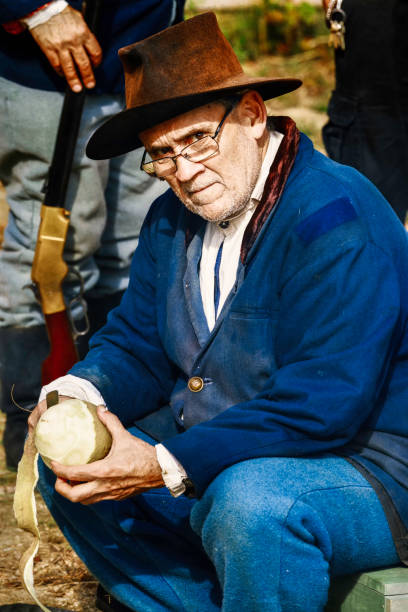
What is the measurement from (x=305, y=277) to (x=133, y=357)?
769 mm

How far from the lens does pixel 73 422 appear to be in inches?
97.0

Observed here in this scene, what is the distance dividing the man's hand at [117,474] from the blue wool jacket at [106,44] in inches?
71.1

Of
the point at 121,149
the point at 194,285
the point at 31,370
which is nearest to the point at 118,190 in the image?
the point at 31,370

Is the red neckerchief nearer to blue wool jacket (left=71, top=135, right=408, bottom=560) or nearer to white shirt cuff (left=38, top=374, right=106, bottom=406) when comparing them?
blue wool jacket (left=71, top=135, right=408, bottom=560)

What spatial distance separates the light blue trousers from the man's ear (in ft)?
3.98

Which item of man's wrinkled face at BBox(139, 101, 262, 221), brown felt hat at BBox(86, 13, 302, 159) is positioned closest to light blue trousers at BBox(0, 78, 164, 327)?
brown felt hat at BBox(86, 13, 302, 159)

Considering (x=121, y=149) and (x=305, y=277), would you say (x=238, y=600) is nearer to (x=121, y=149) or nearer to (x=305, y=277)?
(x=305, y=277)

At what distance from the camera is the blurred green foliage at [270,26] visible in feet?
31.6

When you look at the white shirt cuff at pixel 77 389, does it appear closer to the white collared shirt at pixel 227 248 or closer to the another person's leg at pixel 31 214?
the white collared shirt at pixel 227 248

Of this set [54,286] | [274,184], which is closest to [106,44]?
[54,286]

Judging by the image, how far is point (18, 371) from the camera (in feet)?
13.0

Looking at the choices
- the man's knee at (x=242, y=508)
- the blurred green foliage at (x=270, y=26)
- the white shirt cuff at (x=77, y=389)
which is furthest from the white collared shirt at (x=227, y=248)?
the blurred green foliage at (x=270, y=26)

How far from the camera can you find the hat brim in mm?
2588

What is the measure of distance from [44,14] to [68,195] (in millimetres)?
711
